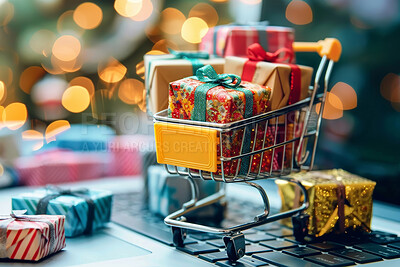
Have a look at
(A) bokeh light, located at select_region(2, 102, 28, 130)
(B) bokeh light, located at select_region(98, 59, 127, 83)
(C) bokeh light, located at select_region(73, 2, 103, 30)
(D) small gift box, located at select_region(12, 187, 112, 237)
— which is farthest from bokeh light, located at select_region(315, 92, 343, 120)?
(A) bokeh light, located at select_region(2, 102, 28, 130)

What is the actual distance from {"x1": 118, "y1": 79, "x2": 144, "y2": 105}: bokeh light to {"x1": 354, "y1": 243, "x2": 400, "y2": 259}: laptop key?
6.50 ft

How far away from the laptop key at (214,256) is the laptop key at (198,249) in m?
0.02

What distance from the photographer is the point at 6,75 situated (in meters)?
3.08

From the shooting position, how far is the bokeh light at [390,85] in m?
1.62

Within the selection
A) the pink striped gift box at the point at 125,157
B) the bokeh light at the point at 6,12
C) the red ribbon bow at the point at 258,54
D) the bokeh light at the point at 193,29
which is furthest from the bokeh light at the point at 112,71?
the red ribbon bow at the point at 258,54

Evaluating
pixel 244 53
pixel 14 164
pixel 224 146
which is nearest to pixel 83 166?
pixel 14 164

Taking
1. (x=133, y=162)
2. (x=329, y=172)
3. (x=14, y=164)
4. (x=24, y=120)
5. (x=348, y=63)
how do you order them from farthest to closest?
(x=24, y=120) → (x=133, y=162) → (x=14, y=164) → (x=348, y=63) → (x=329, y=172)

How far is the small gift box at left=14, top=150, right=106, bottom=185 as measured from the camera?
6.48 ft

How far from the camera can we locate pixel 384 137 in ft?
5.53

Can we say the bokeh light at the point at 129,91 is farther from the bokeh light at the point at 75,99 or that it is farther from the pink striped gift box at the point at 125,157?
the pink striped gift box at the point at 125,157

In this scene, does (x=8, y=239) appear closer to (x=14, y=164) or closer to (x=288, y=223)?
(x=288, y=223)

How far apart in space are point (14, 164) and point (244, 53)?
3.25 ft

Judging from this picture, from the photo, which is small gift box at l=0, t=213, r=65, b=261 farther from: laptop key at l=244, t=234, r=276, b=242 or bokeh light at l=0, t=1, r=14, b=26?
bokeh light at l=0, t=1, r=14, b=26

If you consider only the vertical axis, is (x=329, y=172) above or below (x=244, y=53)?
below
